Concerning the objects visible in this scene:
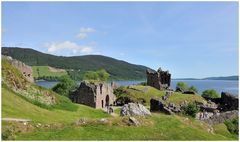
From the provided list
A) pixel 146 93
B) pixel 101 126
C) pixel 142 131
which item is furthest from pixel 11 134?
pixel 146 93

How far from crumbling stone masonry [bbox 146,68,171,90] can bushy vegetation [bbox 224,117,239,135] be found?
75.2 m

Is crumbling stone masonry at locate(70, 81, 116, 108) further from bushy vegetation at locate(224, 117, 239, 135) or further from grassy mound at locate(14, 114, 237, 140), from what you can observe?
grassy mound at locate(14, 114, 237, 140)

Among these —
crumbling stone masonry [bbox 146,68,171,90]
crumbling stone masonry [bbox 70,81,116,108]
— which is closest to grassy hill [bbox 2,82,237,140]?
crumbling stone masonry [bbox 70,81,116,108]

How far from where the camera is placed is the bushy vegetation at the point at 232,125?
3381 cm

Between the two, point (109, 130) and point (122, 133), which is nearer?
point (122, 133)

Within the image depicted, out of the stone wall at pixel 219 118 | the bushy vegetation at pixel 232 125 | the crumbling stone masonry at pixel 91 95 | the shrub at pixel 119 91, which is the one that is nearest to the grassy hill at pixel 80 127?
the bushy vegetation at pixel 232 125

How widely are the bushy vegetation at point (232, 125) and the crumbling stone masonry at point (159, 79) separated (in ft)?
247

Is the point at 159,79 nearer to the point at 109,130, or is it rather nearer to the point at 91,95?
the point at 91,95

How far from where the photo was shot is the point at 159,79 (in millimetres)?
113688

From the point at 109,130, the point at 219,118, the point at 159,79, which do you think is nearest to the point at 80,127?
the point at 109,130

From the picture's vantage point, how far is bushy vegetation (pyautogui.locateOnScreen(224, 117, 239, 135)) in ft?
111

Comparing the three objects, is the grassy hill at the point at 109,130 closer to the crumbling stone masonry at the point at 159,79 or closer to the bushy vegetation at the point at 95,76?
the crumbling stone masonry at the point at 159,79

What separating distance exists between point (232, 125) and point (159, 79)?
78.8 metres

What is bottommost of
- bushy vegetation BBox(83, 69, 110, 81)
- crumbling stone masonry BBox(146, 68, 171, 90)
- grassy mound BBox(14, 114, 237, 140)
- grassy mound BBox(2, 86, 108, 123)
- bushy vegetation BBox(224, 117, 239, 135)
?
bushy vegetation BBox(224, 117, 239, 135)
